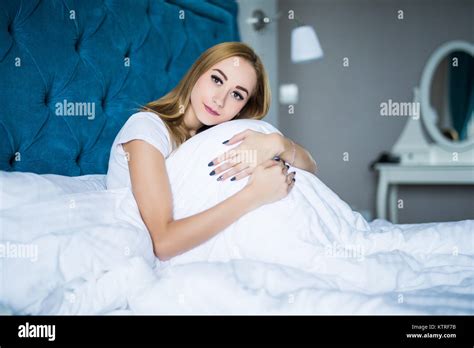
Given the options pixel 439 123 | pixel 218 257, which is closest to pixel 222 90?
pixel 218 257

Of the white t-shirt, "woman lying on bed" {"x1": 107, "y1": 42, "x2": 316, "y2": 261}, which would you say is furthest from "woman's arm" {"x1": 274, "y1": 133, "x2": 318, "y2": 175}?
the white t-shirt

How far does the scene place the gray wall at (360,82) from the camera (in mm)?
3010

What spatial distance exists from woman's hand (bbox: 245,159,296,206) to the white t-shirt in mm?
218

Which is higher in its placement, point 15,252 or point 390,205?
point 15,252

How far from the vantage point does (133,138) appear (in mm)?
979

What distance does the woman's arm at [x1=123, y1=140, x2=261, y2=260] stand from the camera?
88 centimetres

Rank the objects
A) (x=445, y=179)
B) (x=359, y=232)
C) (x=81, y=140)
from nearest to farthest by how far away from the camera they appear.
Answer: (x=359, y=232)
(x=81, y=140)
(x=445, y=179)

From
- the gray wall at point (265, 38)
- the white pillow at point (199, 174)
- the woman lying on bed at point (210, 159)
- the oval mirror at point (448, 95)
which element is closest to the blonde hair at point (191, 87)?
the woman lying on bed at point (210, 159)

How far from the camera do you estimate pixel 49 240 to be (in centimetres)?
75

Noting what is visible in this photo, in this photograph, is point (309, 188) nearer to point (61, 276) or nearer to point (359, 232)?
point (359, 232)

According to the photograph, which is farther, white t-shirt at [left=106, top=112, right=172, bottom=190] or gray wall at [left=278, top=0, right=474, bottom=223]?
gray wall at [left=278, top=0, right=474, bottom=223]

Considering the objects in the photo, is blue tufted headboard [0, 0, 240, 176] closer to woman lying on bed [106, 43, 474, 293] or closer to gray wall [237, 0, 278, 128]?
woman lying on bed [106, 43, 474, 293]
